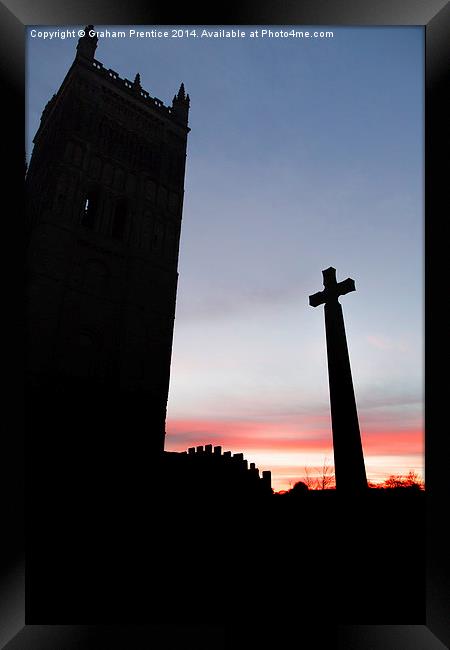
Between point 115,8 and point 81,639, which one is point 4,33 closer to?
point 115,8

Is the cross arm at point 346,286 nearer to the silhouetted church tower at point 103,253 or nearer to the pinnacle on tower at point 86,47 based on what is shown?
the silhouetted church tower at point 103,253

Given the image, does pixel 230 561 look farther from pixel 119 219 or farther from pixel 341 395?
pixel 119 219

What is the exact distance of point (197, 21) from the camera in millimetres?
4562

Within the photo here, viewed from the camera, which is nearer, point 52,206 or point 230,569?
point 230,569

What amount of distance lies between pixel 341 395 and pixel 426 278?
15.9ft

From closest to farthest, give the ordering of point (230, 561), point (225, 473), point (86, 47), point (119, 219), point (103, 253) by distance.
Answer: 1. point (230, 561)
2. point (225, 473)
3. point (103, 253)
4. point (86, 47)
5. point (119, 219)

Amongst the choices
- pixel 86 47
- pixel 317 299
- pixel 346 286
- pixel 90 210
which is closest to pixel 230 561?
pixel 317 299

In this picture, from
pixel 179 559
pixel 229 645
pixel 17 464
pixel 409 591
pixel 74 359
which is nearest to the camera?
pixel 229 645

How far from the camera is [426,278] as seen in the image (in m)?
4.45

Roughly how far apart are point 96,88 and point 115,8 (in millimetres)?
20015

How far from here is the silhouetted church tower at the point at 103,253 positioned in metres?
16.8

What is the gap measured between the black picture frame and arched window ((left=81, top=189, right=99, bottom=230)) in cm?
1665

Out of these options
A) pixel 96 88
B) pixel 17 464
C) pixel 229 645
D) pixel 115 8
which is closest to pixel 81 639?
pixel 229 645

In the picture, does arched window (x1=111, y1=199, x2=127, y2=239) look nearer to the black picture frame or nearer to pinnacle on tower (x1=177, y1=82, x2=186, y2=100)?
pinnacle on tower (x1=177, y1=82, x2=186, y2=100)
